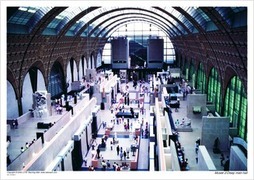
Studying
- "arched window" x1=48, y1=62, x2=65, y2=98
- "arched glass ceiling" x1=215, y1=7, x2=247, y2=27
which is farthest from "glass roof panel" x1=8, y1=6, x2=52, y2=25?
"arched window" x1=48, y1=62, x2=65, y2=98

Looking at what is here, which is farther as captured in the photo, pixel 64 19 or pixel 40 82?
pixel 40 82

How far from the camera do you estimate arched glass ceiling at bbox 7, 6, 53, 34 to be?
68.2 feet

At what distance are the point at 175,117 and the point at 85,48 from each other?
27.7 meters

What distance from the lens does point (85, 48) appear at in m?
46.7

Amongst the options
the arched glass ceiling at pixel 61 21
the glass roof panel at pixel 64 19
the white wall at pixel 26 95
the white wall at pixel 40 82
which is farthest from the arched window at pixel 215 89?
the white wall at pixel 40 82

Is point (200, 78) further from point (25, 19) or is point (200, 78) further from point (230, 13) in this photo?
point (25, 19)

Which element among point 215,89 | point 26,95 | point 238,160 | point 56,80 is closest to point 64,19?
point 26,95

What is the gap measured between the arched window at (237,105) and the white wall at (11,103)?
16309mm

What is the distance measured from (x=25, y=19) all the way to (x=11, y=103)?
658cm

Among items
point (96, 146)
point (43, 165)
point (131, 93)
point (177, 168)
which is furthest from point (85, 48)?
point (177, 168)

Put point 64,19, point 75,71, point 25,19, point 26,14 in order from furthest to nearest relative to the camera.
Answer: point 75,71, point 64,19, point 25,19, point 26,14

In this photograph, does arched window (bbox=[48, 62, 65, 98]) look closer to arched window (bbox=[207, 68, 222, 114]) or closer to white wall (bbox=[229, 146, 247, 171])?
arched window (bbox=[207, 68, 222, 114])

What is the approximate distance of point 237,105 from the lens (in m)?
20.0

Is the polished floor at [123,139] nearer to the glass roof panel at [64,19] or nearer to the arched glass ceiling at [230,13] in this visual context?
the arched glass ceiling at [230,13]
